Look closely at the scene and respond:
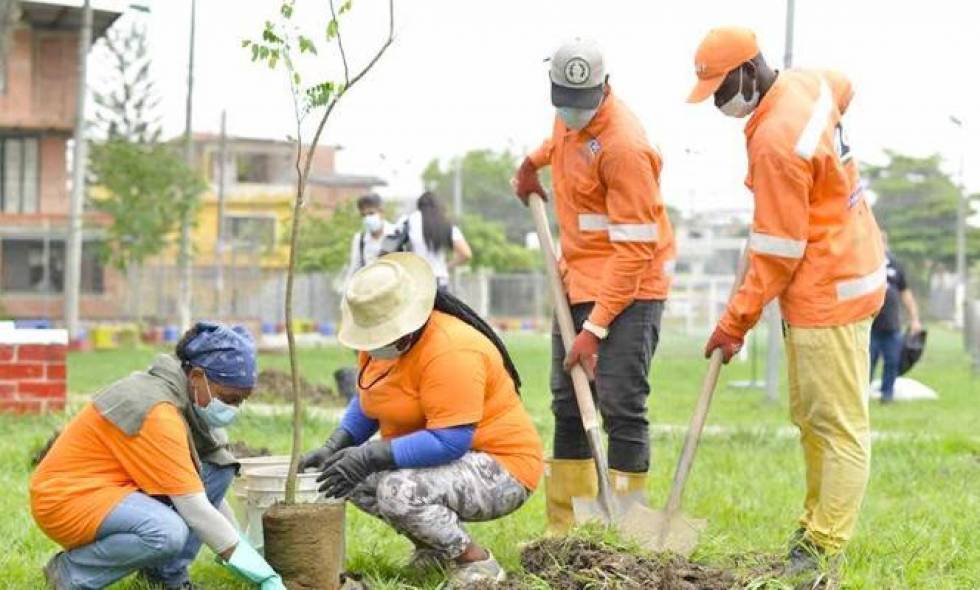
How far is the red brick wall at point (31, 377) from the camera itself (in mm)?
9633

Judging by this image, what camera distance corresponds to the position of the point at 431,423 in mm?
4898

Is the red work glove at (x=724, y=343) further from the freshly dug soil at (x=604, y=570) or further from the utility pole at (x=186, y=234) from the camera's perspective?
the utility pole at (x=186, y=234)

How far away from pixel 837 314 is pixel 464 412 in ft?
4.22

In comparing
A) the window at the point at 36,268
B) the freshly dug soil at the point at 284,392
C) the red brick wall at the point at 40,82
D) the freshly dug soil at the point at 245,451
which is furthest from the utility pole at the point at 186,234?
the freshly dug soil at the point at 245,451

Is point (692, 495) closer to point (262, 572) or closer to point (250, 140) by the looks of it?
point (262, 572)

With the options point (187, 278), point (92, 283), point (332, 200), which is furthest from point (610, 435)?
point (332, 200)

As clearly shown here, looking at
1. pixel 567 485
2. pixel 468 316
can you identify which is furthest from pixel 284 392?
pixel 468 316

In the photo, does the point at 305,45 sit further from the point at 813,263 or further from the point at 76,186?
the point at 76,186

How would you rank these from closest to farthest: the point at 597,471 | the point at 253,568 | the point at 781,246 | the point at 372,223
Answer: the point at 253,568 < the point at 781,246 < the point at 597,471 < the point at 372,223

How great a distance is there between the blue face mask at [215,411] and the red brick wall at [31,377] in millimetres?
5205

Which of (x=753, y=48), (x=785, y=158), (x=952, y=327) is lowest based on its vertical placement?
(x=952, y=327)

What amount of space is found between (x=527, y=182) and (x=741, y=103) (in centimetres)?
131

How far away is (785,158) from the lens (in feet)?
15.8

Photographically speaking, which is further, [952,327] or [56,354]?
[952,327]
